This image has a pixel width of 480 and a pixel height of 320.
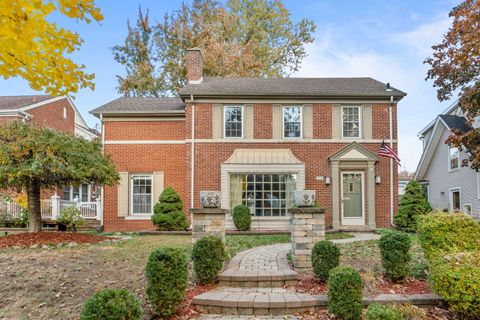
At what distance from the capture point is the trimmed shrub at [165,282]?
187 inches

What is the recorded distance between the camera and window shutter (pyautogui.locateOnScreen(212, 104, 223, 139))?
15.1 meters

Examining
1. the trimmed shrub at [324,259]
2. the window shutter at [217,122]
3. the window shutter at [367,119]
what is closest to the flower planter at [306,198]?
the trimmed shrub at [324,259]

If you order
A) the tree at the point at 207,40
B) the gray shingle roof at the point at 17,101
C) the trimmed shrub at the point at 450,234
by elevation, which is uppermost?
the tree at the point at 207,40

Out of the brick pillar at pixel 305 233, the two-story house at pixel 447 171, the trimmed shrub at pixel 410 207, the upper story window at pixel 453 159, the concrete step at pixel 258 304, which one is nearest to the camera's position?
the concrete step at pixel 258 304

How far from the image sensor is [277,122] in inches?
595

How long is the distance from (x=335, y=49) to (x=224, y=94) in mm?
4820

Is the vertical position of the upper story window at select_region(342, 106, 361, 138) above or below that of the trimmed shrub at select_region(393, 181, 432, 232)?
above

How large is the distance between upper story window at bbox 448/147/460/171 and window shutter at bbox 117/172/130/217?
15893mm

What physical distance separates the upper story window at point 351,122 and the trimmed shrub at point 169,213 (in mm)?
7225

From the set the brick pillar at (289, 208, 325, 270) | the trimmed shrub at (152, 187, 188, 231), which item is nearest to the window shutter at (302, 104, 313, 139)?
the trimmed shrub at (152, 187, 188, 231)

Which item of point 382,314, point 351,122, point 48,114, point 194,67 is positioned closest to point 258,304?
point 382,314

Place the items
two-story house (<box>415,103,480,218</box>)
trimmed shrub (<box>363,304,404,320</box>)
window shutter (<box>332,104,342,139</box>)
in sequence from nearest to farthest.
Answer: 1. trimmed shrub (<box>363,304,404,320</box>)
2. window shutter (<box>332,104,342,139</box>)
3. two-story house (<box>415,103,480,218</box>)

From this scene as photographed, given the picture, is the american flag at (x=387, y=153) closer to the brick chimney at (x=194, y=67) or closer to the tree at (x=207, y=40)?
the brick chimney at (x=194, y=67)

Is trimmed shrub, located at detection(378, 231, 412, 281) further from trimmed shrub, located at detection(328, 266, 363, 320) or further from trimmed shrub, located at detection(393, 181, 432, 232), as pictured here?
trimmed shrub, located at detection(393, 181, 432, 232)
